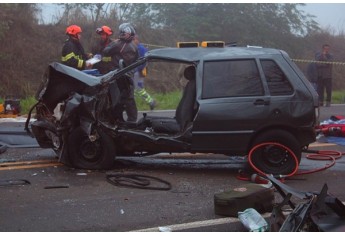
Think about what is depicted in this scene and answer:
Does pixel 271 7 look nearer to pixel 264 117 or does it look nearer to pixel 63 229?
pixel 264 117

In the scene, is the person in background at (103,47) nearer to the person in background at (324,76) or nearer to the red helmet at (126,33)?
the red helmet at (126,33)

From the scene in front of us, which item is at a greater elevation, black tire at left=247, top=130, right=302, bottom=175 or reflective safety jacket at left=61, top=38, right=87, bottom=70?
reflective safety jacket at left=61, top=38, right=87, bottom=70

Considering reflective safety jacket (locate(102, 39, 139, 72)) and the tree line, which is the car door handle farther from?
the tree line

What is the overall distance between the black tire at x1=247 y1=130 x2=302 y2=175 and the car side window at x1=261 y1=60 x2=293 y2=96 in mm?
502

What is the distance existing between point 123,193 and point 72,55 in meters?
4.98

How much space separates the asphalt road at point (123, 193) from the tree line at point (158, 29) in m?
7.08

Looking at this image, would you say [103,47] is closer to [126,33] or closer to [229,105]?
[126,33]

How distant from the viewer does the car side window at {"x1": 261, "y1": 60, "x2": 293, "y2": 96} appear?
6.75 meters

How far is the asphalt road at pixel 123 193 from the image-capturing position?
4.87 m

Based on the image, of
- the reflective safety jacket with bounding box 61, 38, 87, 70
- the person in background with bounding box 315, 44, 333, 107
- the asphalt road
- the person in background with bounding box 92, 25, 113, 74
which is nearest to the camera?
the asphalt road

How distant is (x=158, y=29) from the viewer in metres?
20.8

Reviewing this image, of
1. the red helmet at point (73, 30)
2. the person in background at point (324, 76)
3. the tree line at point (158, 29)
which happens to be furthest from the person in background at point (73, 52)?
the person in background at point (324, 76)

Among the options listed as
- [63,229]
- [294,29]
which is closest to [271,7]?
[294,29]

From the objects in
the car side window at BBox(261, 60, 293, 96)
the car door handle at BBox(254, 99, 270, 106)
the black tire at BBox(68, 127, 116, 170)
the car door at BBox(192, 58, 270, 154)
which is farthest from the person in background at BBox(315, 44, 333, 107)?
the black tire at BBox(68, 127, 116, 170)
